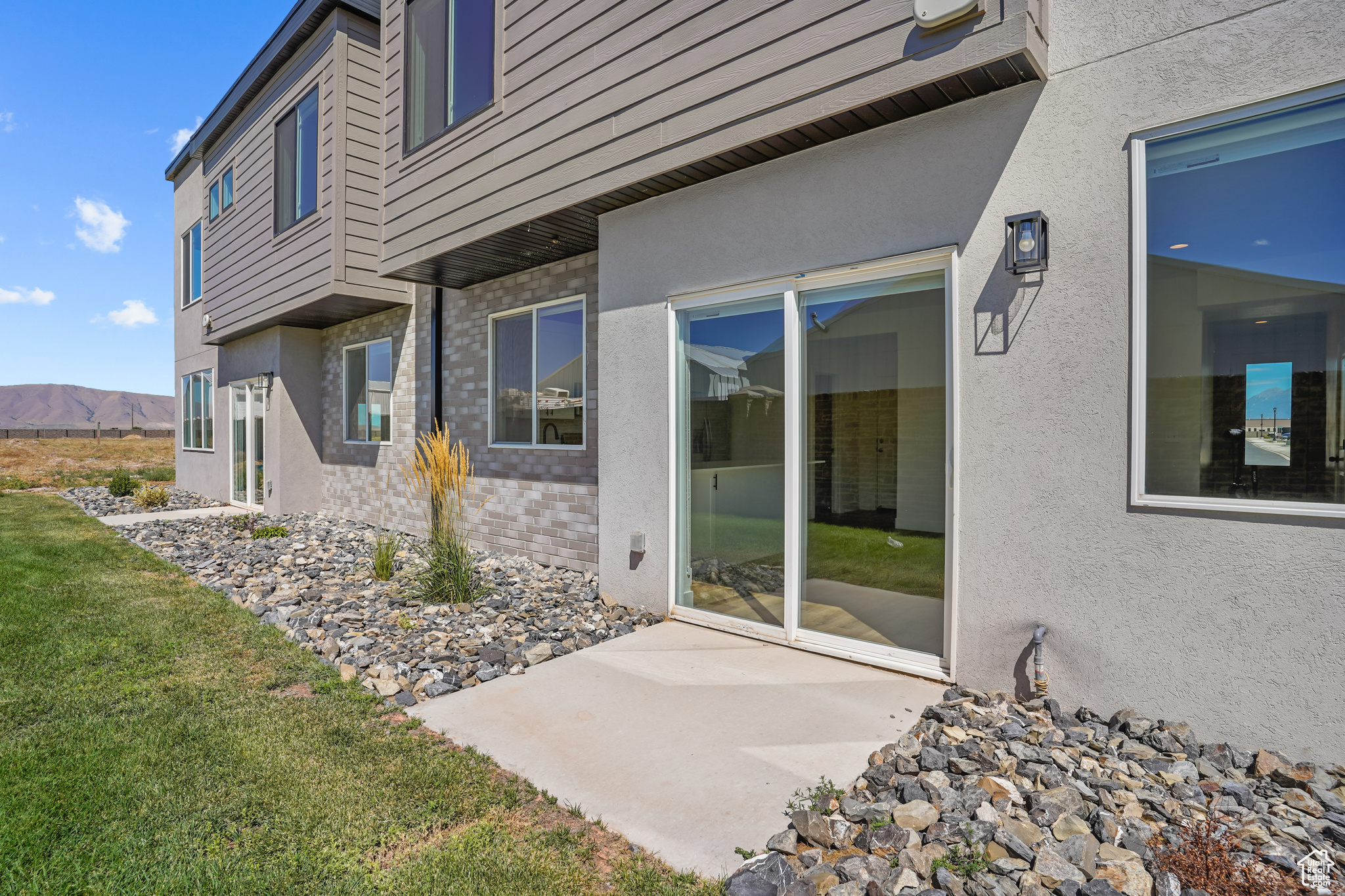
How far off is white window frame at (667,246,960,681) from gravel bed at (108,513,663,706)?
87 cm

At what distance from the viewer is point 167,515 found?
10.4 m

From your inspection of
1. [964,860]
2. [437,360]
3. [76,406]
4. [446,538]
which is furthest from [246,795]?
[76,406]

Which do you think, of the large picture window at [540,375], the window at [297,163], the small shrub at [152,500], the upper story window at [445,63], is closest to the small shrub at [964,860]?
the large picture window at [540,375]

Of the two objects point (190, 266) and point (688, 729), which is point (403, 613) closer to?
point (688, 729)

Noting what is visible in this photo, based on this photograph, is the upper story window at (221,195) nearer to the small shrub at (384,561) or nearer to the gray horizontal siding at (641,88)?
the gray horizontal siding at (641,88)

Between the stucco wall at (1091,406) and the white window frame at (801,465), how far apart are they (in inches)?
2.5

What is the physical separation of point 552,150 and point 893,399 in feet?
10.2

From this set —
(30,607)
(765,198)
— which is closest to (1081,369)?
(765,198)

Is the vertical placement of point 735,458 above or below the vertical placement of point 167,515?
above

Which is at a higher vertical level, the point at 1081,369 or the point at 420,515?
the point at 1081,369

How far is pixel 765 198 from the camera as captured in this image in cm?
405

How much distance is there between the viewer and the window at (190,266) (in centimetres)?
1312

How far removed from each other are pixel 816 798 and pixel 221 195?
1296cm

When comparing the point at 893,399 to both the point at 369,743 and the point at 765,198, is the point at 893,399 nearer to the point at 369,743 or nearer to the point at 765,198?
the point at 765,198
